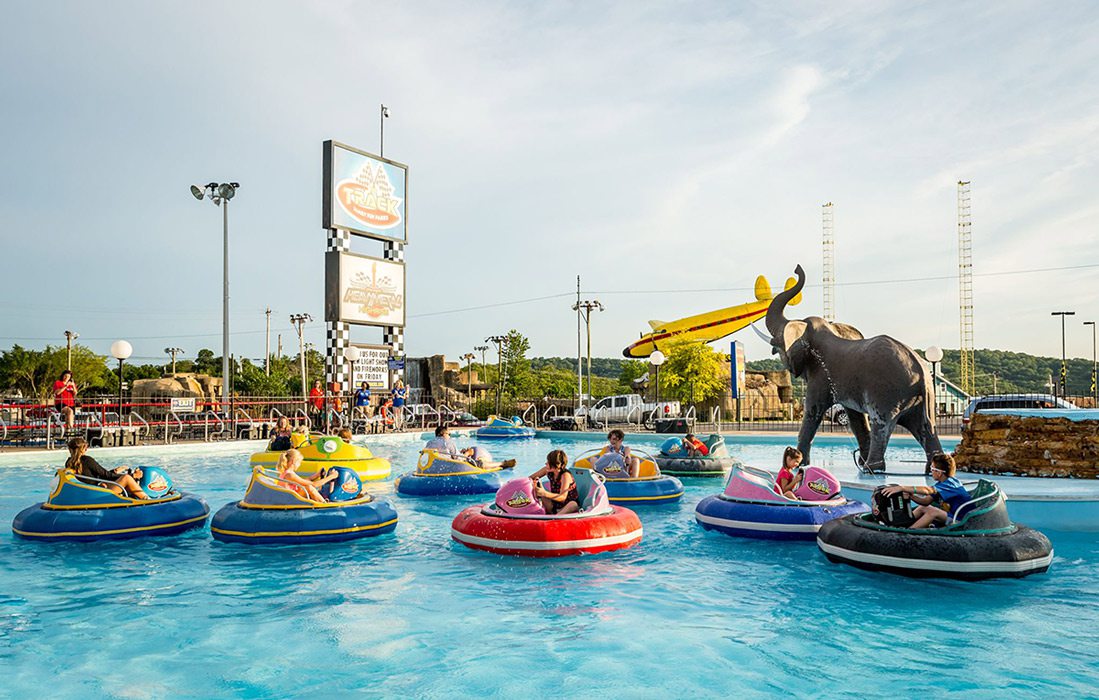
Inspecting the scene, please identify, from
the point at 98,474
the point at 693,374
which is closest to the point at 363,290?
the point at 693,374

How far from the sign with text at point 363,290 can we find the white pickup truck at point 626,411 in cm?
954

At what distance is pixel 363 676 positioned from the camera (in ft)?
19.2

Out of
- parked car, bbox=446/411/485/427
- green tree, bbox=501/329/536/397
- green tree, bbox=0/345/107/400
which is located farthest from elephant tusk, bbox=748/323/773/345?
green tree, bbox=0/345/107/400

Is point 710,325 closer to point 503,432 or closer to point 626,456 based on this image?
point 503,432

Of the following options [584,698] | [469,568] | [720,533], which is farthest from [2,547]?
[720,533]

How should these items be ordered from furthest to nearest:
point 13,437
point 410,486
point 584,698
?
point 13,437 < point 410,486 < point 584,698

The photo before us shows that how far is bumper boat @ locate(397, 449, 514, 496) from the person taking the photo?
48.4ft

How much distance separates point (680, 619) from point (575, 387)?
6063 centimetres

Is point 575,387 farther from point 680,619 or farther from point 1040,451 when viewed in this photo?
point 680,619

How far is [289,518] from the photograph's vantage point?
10062 millimetres

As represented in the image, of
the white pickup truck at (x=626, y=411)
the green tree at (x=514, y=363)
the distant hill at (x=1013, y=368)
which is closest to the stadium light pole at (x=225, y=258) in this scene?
the white pickup truck at (x=626, y=411)

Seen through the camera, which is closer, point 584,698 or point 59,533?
point 584,698

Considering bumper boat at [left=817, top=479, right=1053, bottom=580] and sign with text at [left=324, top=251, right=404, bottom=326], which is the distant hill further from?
bumper boat at [left=817, top=479, right=1053, bottom=580]

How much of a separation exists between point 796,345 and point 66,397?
19.1 metres
